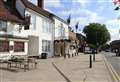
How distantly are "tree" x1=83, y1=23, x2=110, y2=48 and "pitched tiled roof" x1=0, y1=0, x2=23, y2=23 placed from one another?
11168cm

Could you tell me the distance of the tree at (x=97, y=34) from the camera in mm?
152500

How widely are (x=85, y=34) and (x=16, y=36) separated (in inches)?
4894

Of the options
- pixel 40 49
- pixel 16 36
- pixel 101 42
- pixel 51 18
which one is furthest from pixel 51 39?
pixel 101 42

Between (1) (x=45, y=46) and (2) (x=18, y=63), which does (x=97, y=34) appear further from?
(2) (x=18, y=63)

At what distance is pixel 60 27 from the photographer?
62.6 meters

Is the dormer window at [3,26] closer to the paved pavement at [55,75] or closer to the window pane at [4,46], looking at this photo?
the window pane at [4,46]

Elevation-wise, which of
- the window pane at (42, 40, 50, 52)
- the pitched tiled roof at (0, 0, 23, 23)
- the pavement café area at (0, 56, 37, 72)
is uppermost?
the pitched tiled roof at (0, 0, 23, 23)

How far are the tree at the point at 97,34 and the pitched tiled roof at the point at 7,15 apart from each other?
4397 inches

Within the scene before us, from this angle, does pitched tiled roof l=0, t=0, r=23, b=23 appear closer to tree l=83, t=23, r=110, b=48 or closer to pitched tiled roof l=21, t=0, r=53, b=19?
pitched tiled roof l=21, t=0, r=53, b=19

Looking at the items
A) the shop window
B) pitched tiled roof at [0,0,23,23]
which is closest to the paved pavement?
pitched tiled roof at [0,0,23,23]

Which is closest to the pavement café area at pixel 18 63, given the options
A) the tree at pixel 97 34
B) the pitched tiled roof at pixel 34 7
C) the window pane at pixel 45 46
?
the pitched tiled roof at pixel 34 7

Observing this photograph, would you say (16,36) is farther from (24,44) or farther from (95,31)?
(95,31)

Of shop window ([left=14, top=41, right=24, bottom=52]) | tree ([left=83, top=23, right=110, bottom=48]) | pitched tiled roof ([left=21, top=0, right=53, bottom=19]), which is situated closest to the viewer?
shop window ([left=14, top=41, right=24, bottom=52])

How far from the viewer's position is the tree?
15250 cm
